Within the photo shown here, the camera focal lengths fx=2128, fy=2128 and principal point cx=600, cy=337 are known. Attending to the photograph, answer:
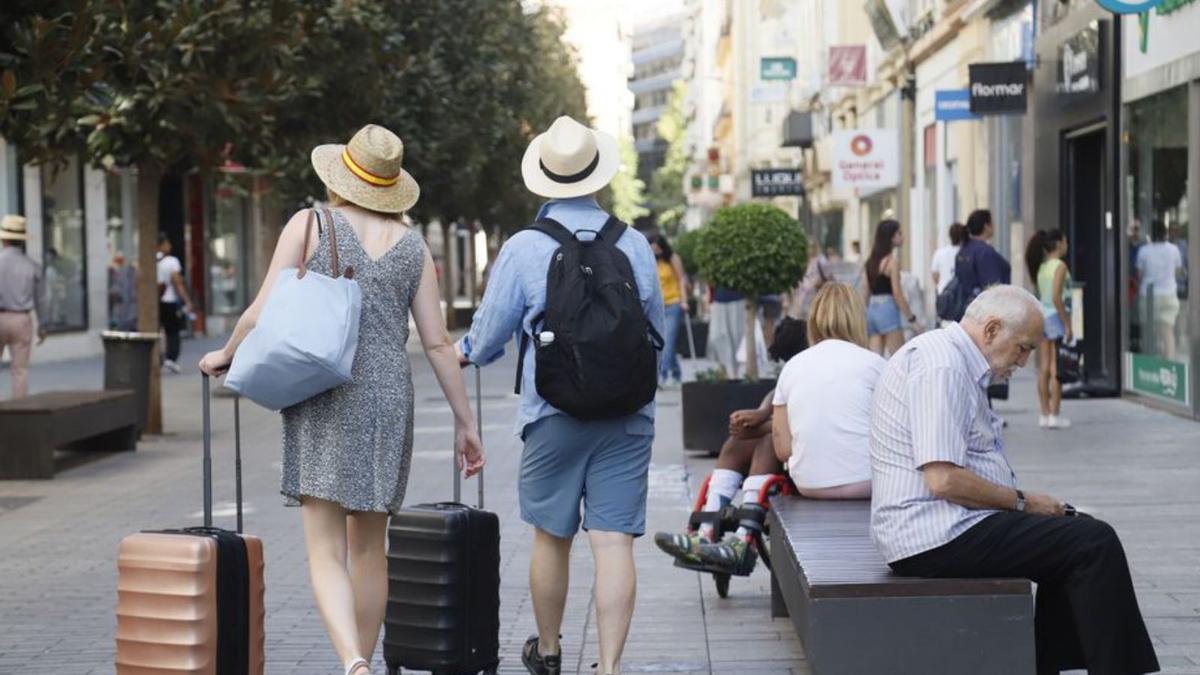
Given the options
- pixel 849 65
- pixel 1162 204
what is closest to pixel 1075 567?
pixel 1162 204

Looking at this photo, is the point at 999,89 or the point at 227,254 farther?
the point at 227,254

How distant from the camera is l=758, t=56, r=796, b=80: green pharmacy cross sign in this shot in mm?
47281

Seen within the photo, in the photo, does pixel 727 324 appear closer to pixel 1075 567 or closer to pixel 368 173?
pixel 368 173

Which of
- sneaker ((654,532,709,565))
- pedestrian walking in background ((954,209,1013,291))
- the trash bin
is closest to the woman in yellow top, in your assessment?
pedestrian walking in background ((954,209,1013,291))

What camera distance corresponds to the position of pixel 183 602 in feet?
19.4

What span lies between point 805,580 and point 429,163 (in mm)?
26664

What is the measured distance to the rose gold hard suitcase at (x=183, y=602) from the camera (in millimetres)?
5902

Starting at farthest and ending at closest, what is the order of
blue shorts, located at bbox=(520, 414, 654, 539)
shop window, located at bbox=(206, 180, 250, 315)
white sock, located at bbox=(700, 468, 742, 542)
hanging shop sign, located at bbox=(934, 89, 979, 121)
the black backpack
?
shop window, located at bbox=(206, 180, 250, 315)
hanging shop sign, located at bbox=(934, 89, 979, 121)
white sock, located at bbox=(700, 468, 742, 542)
blue shorts, located at bbox=(520, 414, 654, 539)
the black backpack

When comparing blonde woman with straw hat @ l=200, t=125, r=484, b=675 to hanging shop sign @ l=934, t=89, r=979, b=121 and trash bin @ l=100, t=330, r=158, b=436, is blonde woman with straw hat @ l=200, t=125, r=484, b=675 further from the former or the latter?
hanging shop sign @ l=934, t=89, r=979, b=121

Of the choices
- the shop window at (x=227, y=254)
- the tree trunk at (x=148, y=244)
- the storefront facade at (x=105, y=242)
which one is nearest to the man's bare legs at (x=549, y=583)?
the tree trunk at (x=148, y=244)

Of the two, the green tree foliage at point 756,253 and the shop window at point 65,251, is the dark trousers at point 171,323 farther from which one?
the green tree foliage at point 756,253

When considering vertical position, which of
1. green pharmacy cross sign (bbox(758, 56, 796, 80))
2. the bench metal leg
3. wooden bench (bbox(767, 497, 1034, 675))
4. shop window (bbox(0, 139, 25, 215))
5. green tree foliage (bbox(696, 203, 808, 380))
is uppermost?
green pharmacy cross sign (bbox(758, 56, 796, 80))

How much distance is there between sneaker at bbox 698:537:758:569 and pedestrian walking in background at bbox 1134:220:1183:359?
10.3 meters

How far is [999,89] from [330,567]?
18.1m
